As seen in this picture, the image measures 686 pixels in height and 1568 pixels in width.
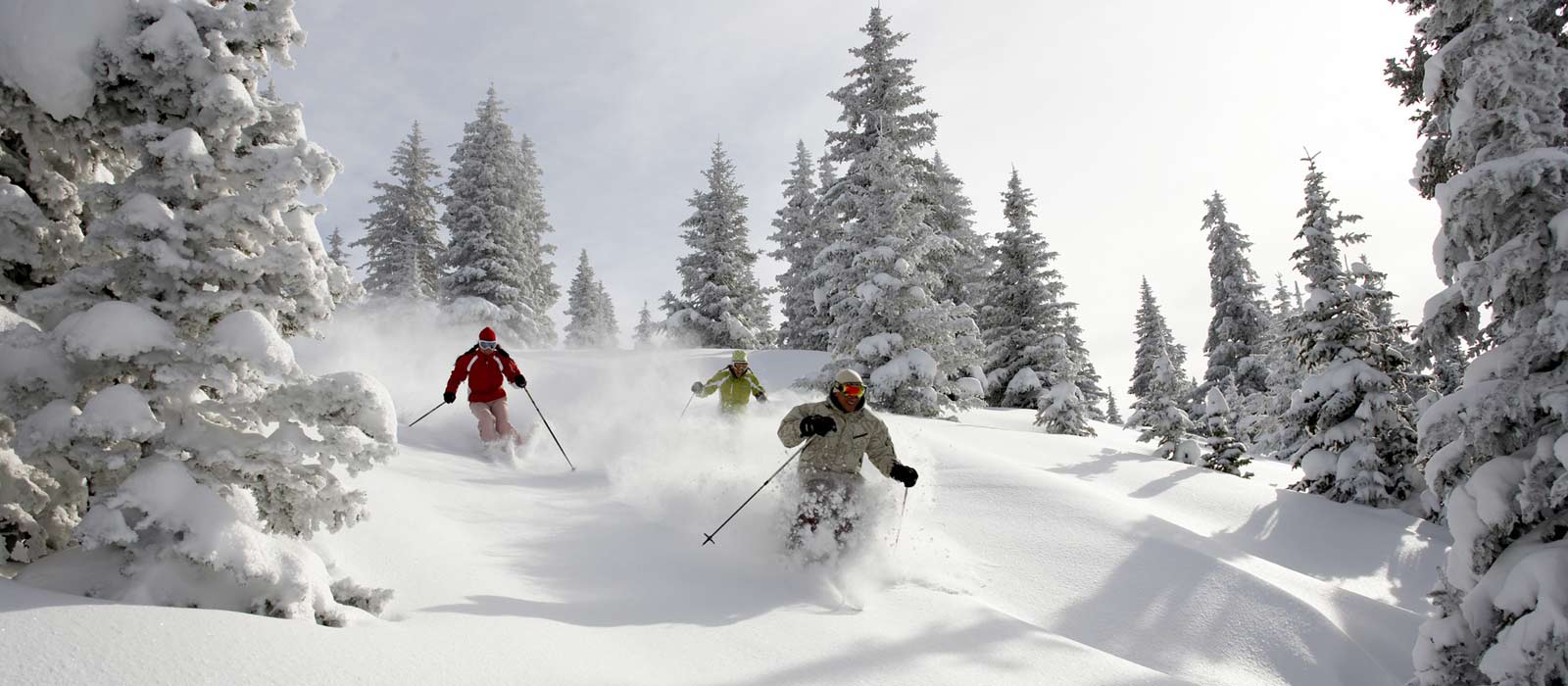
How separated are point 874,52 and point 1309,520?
18845 millimetres

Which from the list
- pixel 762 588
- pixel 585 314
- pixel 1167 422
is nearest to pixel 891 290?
pixel 1167 422

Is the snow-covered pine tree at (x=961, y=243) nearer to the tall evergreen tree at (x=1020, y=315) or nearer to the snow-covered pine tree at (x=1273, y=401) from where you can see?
the tall evergreen tree at (x=1020, y=315)

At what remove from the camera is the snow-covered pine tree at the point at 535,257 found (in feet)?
116

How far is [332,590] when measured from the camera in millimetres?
4418

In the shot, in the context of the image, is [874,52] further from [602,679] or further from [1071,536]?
[602,679]

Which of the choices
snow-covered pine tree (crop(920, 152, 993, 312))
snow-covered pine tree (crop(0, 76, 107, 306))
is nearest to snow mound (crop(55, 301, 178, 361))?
snow-covered pine tree (crop(0, 76, 107, 306))

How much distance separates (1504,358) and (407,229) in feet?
137

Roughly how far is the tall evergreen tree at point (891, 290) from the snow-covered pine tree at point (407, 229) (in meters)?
25.0

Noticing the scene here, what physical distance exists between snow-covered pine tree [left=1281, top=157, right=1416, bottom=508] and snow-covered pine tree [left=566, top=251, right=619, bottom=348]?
48856 millimetres

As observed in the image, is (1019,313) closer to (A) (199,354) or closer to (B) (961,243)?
(B) (961,243)

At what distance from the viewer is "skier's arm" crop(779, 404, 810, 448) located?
25.1 ft

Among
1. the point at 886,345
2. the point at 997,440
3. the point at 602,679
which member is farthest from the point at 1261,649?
the point at 886,345

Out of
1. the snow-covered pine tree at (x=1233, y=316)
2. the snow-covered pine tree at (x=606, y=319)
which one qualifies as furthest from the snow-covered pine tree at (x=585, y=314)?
the snow-covered pine tree at (x=1233, y=316)

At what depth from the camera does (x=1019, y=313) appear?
30.5 metres
